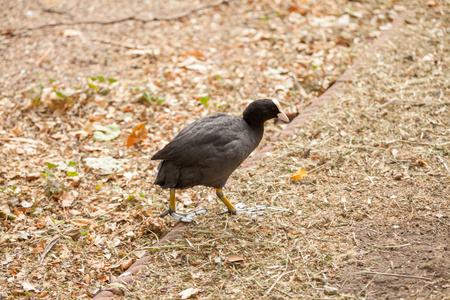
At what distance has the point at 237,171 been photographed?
457 cm

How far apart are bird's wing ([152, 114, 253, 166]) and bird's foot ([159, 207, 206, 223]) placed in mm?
586

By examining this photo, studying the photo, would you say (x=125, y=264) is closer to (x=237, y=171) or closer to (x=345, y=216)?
(x=237, y=171)

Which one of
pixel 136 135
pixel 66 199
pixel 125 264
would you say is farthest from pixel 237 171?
pixel 66 199

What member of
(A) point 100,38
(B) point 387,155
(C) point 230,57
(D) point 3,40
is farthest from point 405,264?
(D) point 3,40

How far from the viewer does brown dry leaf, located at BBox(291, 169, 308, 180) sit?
4.29 m

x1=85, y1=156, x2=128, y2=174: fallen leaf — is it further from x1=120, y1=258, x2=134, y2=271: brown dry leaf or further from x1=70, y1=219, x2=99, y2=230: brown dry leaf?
x1=120, y1=258, x2=134, y2=271: brown dry leaf

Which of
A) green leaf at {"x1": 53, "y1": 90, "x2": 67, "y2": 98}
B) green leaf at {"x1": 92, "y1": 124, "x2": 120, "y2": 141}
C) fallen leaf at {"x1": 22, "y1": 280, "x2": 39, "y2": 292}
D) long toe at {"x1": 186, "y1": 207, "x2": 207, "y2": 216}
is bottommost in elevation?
long toe at {"x1": 186, "y1": 207, "x2": 207, "y2": 216}

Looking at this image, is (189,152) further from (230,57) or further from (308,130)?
(230,57)

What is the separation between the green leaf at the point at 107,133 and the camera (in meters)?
5.21

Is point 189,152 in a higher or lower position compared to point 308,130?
higher

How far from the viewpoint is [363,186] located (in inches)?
161

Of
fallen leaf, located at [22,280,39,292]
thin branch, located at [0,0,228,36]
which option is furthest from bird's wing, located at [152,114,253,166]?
thin branch, located at [0,0,228,36]

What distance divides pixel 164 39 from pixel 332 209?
454 centimetres

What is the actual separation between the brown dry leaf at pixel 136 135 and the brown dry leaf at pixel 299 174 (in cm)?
198
